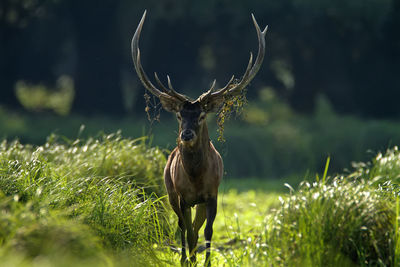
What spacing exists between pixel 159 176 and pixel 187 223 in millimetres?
2363

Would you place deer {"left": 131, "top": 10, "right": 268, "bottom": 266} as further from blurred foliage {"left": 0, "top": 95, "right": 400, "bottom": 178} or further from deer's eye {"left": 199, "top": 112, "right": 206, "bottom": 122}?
blurred foliage {"left": 0, "top": 95, "right": 400, "bottom": 178}

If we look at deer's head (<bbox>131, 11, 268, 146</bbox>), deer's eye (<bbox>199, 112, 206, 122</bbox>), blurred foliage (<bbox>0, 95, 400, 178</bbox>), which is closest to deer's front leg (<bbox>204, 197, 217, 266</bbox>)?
deer's head (<bbox>131, 11, 268, 146</bbox>)

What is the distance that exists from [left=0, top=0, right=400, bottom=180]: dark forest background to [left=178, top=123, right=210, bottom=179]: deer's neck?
15.4 metres

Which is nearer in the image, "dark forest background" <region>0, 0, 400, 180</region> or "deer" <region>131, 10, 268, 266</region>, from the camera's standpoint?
"deer" <region>131, 10, 268, 266</region>

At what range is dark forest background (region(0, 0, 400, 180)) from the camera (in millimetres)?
22672

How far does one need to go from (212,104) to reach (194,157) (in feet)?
2.38

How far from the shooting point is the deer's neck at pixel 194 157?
6.43 metres

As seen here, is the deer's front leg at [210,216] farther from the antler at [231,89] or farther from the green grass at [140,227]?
the antler at [231,89]

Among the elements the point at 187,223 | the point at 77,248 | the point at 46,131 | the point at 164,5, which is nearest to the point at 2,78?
the point at 46,131

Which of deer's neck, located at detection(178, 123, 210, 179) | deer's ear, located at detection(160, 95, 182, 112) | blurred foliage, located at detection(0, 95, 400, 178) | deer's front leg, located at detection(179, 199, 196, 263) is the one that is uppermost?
deer's ear, located at detection(160, 95, 182, 112)

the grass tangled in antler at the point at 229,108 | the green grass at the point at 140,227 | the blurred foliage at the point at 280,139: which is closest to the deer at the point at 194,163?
the grass tangled in antler at the point at 229,108

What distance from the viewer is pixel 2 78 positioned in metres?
24.1

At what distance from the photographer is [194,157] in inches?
253

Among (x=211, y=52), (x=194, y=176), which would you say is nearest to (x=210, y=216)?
(x=194, y=176)
